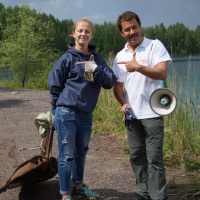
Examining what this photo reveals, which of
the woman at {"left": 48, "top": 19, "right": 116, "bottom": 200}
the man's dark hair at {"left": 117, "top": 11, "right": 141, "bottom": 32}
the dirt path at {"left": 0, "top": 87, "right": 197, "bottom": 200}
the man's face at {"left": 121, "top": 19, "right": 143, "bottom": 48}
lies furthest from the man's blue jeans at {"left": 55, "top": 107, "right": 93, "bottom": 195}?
the man's dark hair at {"left": 117, "top": 11, "right": 141, "bottom": 32}

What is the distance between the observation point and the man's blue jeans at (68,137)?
10.8 ft

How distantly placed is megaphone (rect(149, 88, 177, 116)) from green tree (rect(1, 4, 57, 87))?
60.9ft

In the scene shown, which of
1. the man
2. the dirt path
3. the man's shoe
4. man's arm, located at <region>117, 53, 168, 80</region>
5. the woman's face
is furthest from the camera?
the dirt path

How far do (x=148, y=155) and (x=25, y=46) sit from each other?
19.1 metres

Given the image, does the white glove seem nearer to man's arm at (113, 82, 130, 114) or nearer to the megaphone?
man's arm at (113, 82, 130, 114)

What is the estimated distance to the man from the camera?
3.22 m

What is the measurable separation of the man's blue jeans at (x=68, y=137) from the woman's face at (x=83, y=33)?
1.97 ft

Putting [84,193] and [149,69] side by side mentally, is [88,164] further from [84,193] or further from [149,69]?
[149,69]

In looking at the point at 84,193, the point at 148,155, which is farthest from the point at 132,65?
the point at 84,193

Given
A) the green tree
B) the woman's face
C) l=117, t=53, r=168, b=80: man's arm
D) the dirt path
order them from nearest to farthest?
l=117, t=53, r=168, b=80: man's arm → the woman's face → the dirt path → the green tree

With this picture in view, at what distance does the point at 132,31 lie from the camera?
327 centimetres

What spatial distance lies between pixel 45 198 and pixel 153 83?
5.19 ft

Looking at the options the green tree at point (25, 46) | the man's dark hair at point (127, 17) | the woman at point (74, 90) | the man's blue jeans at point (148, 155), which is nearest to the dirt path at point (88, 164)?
the man's blue jeans at point (148, 155)

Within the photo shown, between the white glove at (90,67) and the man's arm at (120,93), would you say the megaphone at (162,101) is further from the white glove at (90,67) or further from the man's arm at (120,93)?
the white glove at (90,67)
